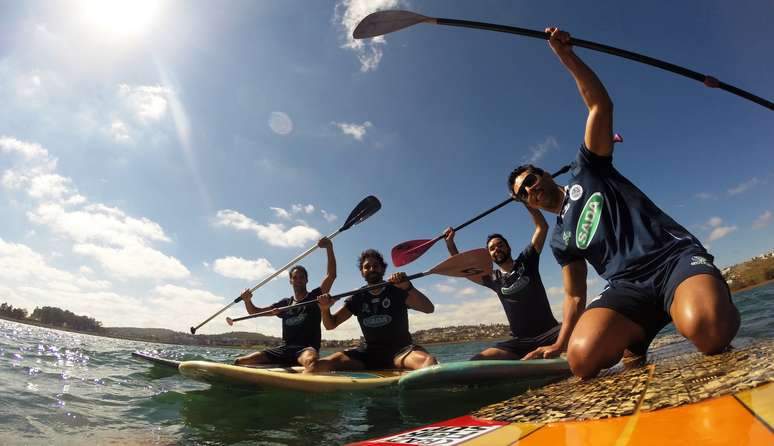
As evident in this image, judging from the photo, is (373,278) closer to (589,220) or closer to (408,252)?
Result: (408,252)

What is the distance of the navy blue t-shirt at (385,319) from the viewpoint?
607cm

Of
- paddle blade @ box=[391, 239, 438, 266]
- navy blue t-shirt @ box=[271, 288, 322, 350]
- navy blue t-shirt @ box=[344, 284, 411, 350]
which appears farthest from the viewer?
paddle blade @ box=[391, 239, 438, 266]

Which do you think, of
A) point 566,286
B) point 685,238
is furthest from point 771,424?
point 566,286

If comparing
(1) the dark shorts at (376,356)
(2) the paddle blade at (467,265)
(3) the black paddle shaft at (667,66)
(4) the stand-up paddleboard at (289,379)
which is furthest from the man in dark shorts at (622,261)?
(1) the dark shorts at (376,356)

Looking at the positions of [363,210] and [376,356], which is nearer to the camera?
[376,356]

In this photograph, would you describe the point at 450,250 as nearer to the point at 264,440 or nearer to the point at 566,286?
the point at 566,286

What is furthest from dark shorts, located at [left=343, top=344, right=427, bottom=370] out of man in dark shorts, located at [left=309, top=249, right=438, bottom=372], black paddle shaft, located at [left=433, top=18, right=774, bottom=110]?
black paddle shaft, located at [left=433, top=18, right=774, bottom=110]

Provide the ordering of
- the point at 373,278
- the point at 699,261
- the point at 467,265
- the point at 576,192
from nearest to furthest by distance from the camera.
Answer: the point at 699,261
the point at 576,192
the point at 467,265
the point at 373,278

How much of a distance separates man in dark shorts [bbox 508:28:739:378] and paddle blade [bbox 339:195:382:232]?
21.4 ft

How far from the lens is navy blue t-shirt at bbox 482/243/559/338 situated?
561cm

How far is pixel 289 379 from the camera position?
4.64m

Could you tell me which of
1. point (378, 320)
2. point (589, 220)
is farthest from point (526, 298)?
point (589, 220)

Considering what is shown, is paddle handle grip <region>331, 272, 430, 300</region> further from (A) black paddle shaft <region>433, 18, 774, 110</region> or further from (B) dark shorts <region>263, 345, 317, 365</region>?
(A) black paddle shaft <region>433, 18, 774, 110</region>

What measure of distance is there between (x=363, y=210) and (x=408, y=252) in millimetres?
2171
